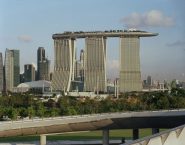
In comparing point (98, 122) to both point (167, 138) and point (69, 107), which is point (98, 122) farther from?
point (69, 107)

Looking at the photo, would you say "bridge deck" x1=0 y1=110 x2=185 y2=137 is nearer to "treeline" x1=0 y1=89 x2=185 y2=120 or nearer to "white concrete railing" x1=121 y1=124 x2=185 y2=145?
"white concrete railing" x1=121 y1=124 x2=185 y2=145

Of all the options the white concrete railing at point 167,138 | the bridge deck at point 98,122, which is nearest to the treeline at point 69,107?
the bridge deck at point 98,122

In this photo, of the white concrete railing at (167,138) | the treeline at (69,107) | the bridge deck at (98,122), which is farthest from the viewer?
the treeline at (69,107)

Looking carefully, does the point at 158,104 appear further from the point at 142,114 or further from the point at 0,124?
the point at 0,124

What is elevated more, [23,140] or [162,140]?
[162,140]

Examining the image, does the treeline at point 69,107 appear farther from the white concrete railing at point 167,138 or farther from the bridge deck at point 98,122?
the white concrete railing at point 167,138

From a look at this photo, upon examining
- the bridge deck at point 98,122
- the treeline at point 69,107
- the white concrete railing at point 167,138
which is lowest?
the treeline at point 69,107

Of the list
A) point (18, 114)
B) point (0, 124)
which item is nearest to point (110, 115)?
point (0, 124)

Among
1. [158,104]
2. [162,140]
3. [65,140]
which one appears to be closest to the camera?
[162,140]

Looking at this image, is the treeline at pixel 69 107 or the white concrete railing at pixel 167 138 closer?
the white concrete railing at pixel 167 138

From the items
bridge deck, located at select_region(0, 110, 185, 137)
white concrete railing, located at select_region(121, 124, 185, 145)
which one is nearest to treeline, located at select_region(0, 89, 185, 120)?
bridge deck, located at select_region(0, 110, 185, 137)
